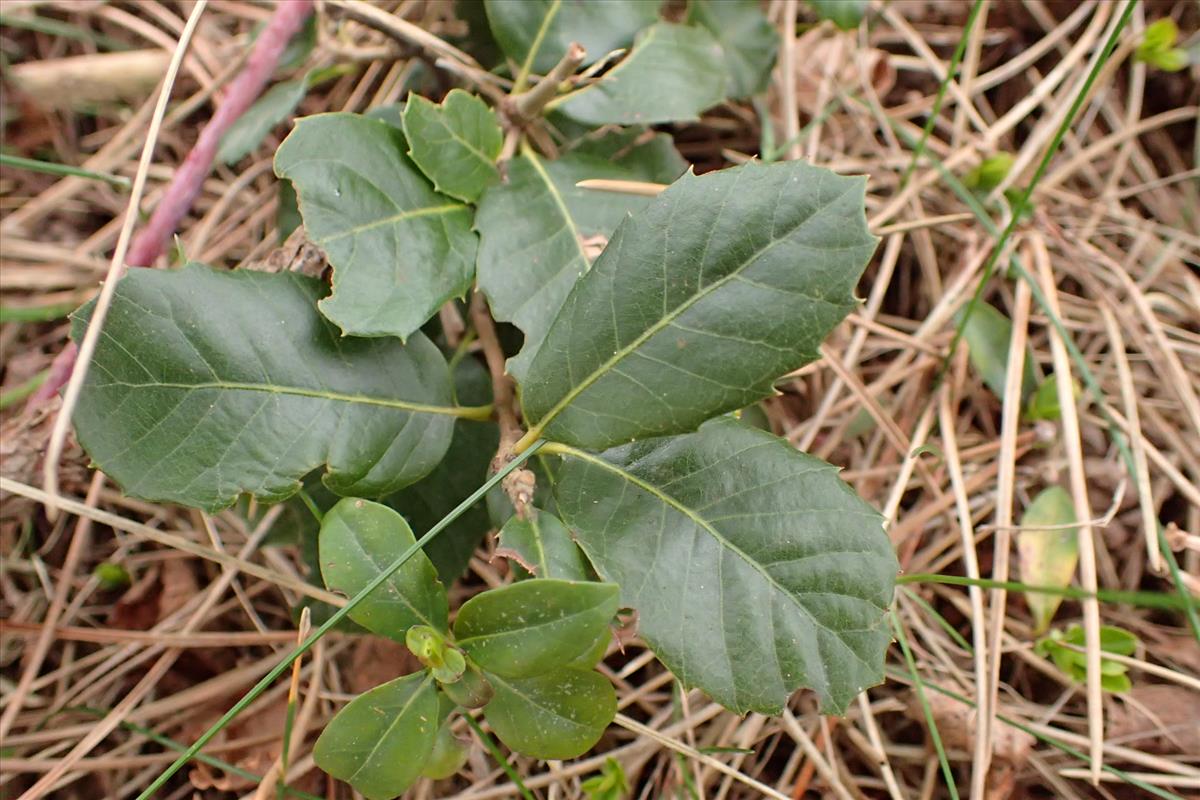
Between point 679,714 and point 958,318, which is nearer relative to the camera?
point 679,714

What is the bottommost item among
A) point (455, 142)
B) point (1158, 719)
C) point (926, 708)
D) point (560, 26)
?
point (1158, 719)

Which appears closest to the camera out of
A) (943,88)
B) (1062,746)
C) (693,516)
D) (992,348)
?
(693,516)

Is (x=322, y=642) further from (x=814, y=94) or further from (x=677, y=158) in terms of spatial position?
(x=814, y=94)

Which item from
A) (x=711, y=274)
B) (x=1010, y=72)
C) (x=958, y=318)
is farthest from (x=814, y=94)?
(x=711, y=274)

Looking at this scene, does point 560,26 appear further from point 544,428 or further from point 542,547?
point 542,547

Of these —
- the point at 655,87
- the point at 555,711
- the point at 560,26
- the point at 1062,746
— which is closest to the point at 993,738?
the point at 1062,746

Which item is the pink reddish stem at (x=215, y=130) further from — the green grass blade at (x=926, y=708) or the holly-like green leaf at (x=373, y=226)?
the green grass blade at (x=926, y=708)
